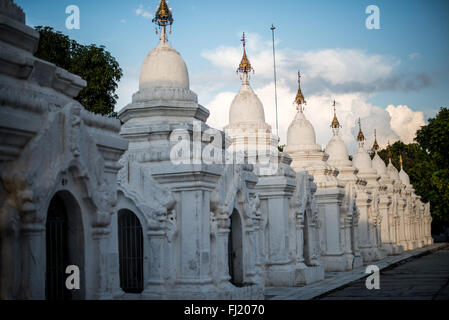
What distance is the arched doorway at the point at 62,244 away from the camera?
27.9 feet

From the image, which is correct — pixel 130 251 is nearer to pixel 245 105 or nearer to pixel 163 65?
pixel 163 65

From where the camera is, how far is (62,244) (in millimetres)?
8680

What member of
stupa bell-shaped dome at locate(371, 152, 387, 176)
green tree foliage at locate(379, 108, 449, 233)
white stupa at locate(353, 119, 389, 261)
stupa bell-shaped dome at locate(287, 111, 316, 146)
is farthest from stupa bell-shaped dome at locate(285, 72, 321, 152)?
green tree foliage at locate(379, 108, 449, 233)

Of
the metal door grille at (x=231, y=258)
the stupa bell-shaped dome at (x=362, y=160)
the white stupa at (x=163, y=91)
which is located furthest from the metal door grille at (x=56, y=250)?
the stupa bell-shaped dome at (x=362, y=160)

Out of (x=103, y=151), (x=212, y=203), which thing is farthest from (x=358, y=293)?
(x=103, y=151)

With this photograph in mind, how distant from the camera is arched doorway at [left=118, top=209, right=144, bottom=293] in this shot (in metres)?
12.9

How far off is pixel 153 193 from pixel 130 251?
1328mm

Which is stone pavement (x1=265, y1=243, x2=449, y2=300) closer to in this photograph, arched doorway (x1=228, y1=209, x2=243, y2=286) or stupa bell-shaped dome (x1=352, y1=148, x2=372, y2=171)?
arched doorway (x1=228, y1=209, x2=243, y2=286)

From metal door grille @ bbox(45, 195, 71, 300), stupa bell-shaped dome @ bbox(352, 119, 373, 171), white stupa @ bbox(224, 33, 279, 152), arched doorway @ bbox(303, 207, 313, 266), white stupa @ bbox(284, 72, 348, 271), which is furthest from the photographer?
stupa bell-shaped dome @ bbox(352, 119, 373, 171)

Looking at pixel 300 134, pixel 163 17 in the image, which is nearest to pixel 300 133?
pixel 300 134

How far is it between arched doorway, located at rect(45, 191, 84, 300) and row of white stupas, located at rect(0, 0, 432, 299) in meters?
0.01

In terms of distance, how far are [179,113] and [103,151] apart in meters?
5.61

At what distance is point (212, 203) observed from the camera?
43.2 feet
